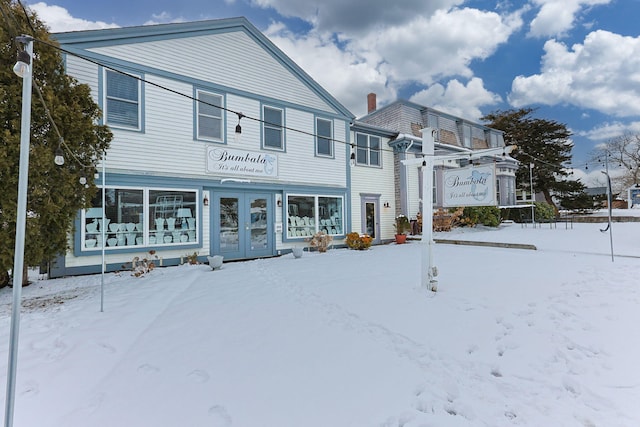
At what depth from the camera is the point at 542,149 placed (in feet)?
94.4

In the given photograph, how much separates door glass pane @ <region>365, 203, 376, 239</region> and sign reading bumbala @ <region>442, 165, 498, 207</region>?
627cm

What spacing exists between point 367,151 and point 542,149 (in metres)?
24.5

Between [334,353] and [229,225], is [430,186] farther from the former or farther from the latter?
[229,225]

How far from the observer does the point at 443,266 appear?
302 inches

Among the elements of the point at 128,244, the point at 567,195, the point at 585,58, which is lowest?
the point at 128,244

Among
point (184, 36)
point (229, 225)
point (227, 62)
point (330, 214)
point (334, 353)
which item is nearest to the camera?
point (334, 353)

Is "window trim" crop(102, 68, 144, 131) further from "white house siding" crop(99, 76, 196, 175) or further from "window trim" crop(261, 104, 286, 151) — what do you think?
"window trim" crop(261, 104, 286, 151)

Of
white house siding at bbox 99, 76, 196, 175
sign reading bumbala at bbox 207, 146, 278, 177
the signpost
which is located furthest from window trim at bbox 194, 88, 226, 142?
the signpost

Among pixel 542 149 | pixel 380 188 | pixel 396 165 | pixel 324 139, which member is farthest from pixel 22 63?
pixel 542 149

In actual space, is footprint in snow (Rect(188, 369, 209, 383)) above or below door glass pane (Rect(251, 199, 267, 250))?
below

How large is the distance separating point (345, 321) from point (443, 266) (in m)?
4.53

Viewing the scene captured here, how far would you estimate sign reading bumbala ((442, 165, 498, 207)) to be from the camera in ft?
21.1

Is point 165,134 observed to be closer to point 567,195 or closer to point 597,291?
point 597,291

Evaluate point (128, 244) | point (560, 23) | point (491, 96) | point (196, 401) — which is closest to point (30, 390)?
point (196, 401)
